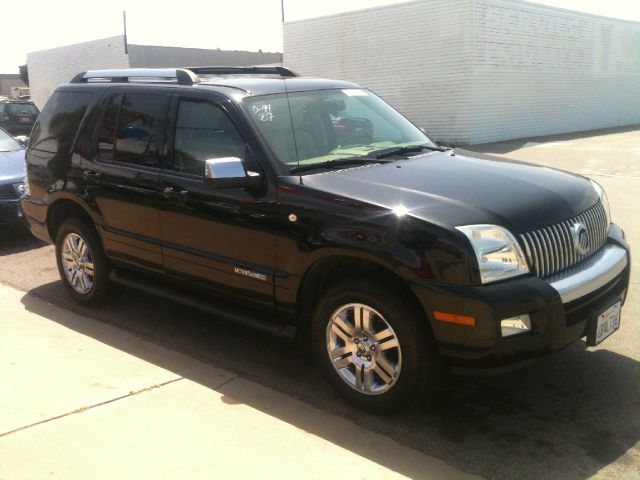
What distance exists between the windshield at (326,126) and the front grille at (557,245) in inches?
49.5

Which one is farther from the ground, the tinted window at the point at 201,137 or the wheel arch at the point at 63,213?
the tinted window at the point at 201,137

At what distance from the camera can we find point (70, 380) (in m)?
4.17

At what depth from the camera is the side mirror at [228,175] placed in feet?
12.6

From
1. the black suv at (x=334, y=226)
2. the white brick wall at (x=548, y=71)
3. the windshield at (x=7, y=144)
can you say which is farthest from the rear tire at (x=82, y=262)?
the white brick wall at (x=548, y=71)

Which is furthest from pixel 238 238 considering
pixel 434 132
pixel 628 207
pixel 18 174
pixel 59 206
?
pixel 434 132

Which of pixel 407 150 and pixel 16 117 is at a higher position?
pixel 407 150

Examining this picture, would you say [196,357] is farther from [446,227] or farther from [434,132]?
[434,132]

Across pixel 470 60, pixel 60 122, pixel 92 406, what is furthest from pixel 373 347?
pixel 470 60

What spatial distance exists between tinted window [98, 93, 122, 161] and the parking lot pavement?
134 cm

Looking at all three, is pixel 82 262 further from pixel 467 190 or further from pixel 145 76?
pixel 467 190

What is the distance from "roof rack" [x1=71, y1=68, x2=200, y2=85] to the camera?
4.68 meters

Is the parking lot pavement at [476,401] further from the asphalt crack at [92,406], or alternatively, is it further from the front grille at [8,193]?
the front grille at [8,193]

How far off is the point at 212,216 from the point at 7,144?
20.7 feet

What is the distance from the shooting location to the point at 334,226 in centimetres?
360
